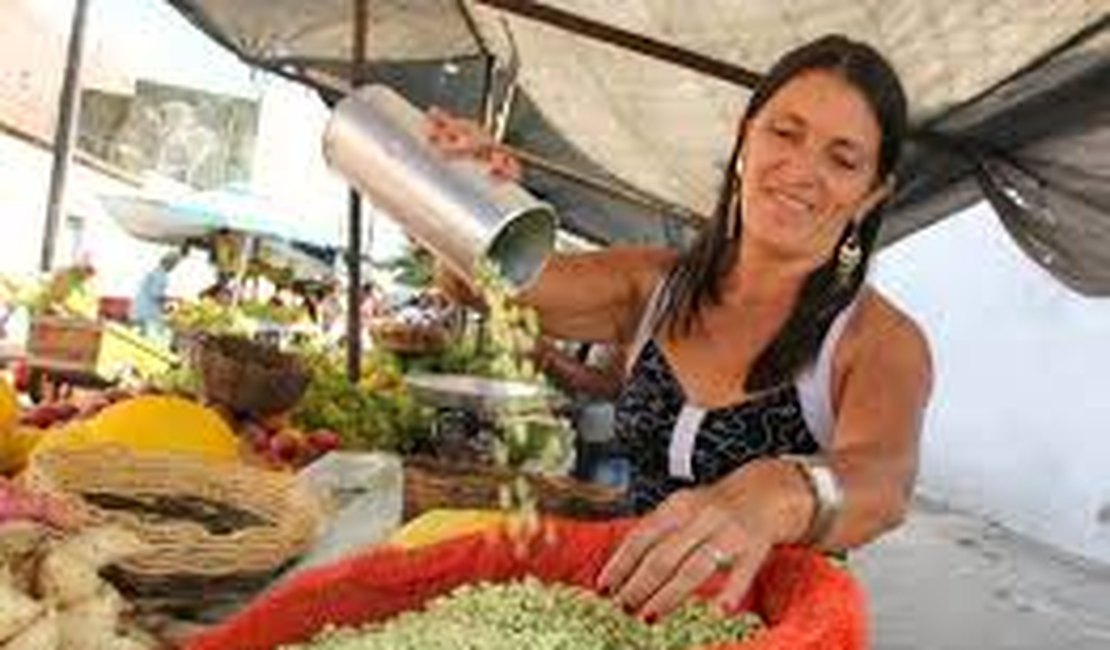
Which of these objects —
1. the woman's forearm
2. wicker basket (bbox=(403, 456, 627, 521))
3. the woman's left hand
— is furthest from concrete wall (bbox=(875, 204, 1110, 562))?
the woman's left hand

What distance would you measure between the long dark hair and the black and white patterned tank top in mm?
36

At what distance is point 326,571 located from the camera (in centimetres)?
178

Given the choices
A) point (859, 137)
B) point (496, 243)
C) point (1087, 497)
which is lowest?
point (1087, 497)

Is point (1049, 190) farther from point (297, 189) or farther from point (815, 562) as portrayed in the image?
point (297, 189)

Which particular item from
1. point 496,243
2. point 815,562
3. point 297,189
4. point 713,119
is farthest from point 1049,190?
point 297,189

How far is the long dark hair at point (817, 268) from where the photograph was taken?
2426 mm

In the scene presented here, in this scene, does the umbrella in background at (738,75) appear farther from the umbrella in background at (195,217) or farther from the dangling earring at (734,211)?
the umbrella in background at (195,217)

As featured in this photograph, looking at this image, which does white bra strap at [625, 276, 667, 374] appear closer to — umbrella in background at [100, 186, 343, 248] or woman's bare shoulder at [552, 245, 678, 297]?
woman's bare shoulder at [552, 245, 678, 297]

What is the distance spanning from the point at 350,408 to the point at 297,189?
111 ft

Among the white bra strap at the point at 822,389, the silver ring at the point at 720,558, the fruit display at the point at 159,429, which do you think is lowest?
the fruit display at the point at 159,429

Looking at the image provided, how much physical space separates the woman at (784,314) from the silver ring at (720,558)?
32cm

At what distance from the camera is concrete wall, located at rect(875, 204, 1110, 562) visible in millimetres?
13734

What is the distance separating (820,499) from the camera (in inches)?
70.9

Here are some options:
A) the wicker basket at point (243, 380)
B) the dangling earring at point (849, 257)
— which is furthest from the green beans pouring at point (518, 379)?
the wicker basket at point (243, 380)
